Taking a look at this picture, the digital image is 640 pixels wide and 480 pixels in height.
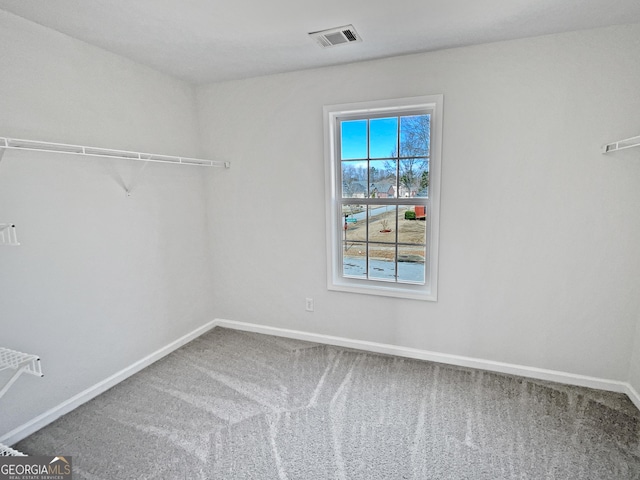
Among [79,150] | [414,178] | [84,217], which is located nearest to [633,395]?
[414,178]

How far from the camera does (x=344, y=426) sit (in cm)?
204

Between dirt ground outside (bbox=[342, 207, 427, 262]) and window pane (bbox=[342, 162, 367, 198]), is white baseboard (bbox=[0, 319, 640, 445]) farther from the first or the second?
window pane (bbox=[342, 162, 367, 198])

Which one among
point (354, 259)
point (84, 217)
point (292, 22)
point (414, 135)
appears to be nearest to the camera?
point (292, 22)

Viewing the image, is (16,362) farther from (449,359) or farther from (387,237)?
(449,359)

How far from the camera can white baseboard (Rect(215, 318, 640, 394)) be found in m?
2.34

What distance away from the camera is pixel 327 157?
9.22ft

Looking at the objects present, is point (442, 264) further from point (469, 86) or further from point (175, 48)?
point (175, 48)

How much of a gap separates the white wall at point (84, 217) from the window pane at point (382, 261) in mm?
1730

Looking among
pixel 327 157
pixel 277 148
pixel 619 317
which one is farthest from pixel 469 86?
pixel 619 317

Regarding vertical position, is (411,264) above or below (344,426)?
above

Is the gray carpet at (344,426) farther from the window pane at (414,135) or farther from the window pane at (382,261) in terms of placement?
the window pane at (414,135)

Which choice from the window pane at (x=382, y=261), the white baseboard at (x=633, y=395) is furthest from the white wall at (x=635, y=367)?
the window pane at (x=382, y=261)

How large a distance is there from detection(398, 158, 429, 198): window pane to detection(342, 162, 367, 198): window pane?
1.02ft

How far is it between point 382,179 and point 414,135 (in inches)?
16.5
